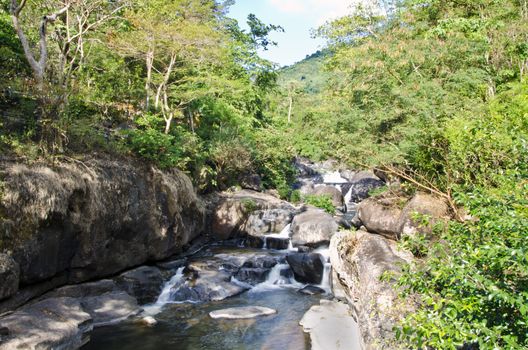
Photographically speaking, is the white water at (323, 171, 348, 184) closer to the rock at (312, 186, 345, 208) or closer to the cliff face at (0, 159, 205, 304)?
the rock at (312, 186, 345, 208)

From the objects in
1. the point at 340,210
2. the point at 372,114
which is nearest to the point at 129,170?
the point at 372,114

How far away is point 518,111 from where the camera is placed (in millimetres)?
10109

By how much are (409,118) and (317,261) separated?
5.83 meters

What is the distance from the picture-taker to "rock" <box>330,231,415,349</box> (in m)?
6.21

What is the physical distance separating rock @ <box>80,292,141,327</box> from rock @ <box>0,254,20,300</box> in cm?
193

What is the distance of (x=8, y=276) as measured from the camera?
8.83 metres

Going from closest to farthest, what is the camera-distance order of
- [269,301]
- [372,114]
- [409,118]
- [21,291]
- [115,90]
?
[21,291] → [269,301] → [409,118] → [372,114] → [115,90]

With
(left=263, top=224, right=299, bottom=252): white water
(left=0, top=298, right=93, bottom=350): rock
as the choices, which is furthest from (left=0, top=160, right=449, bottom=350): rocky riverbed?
(left=263, top=224, right=299, bottom=252): white water

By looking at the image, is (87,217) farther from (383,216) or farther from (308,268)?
(383,216)

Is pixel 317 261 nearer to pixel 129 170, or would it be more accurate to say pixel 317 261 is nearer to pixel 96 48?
pixel 129 170

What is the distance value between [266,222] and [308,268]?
235 inches

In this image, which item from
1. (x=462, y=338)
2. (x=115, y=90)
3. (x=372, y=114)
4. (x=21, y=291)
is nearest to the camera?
(x=462, y=338)

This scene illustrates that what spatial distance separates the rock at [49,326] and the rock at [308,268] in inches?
286

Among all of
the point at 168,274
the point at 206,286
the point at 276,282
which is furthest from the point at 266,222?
the point at 206,286
